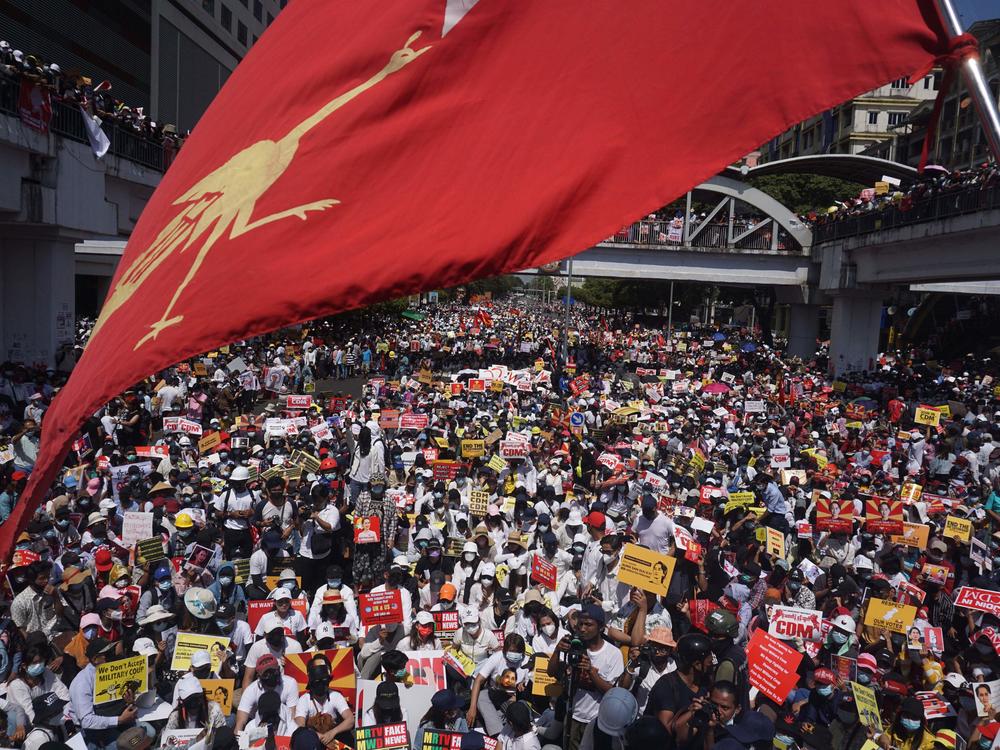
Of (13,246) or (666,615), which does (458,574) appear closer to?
(666,615)

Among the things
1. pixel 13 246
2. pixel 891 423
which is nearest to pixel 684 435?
pixel 891 423

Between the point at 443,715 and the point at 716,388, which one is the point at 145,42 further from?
the point at 443,715

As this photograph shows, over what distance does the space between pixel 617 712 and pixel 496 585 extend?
3303mm

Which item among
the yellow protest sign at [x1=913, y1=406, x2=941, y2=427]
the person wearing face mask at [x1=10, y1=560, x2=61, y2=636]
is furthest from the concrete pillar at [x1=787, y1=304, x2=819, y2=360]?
the person wearing face mask at [x1=10, y1=560, x2=61, y2=636]

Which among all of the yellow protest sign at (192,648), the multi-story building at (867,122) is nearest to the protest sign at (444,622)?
the yellow protest sign at (192,648)

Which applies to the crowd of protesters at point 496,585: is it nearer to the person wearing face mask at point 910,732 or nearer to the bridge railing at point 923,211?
the person wearing face mask at point 910,732

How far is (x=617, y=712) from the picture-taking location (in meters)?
5.64

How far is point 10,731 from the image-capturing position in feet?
20.3

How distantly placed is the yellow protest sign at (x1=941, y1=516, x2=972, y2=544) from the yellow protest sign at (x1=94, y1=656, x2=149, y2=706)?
8.99 meters

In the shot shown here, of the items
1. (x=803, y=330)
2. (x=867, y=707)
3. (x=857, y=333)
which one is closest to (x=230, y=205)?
(x=867, y=707)

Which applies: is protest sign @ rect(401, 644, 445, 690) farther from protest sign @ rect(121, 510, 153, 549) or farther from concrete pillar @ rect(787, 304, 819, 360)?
concrete pillar @ rect(787, 304, 819, 360)

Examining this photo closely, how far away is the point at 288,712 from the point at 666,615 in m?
3.58

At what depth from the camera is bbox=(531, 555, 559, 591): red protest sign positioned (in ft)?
28.5

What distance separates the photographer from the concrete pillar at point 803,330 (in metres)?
37.2
